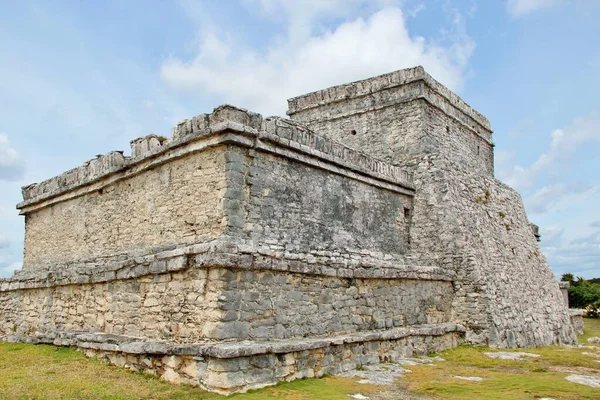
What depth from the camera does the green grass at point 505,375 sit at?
24.9 feet

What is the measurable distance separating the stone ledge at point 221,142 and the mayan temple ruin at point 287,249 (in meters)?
0.04

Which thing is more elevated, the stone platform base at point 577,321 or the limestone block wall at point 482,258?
the limestone block wall at point 482,258

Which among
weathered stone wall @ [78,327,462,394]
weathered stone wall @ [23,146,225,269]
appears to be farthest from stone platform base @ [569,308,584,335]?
weathered stone wall @ [23,146,225,269]

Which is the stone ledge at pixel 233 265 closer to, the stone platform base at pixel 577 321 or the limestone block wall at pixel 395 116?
the limestone block wall at pixel 395 116

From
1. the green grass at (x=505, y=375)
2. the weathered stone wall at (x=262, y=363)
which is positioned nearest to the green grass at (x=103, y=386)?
the weathered stone wall at (x=262, y=363)

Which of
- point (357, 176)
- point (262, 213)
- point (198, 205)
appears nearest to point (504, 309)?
point (357, 176)

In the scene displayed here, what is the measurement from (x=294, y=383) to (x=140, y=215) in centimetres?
464

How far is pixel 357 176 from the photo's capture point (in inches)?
457

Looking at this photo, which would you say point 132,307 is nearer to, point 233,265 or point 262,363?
point 233,265

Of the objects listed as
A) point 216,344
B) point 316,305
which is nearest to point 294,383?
point 216,344

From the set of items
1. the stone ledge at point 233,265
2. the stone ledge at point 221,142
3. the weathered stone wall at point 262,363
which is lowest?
the weathered stone wall at point 262,363

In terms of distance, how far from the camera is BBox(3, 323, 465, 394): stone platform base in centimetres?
705

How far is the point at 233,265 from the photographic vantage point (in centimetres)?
764

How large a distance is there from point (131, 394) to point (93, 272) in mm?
3793
